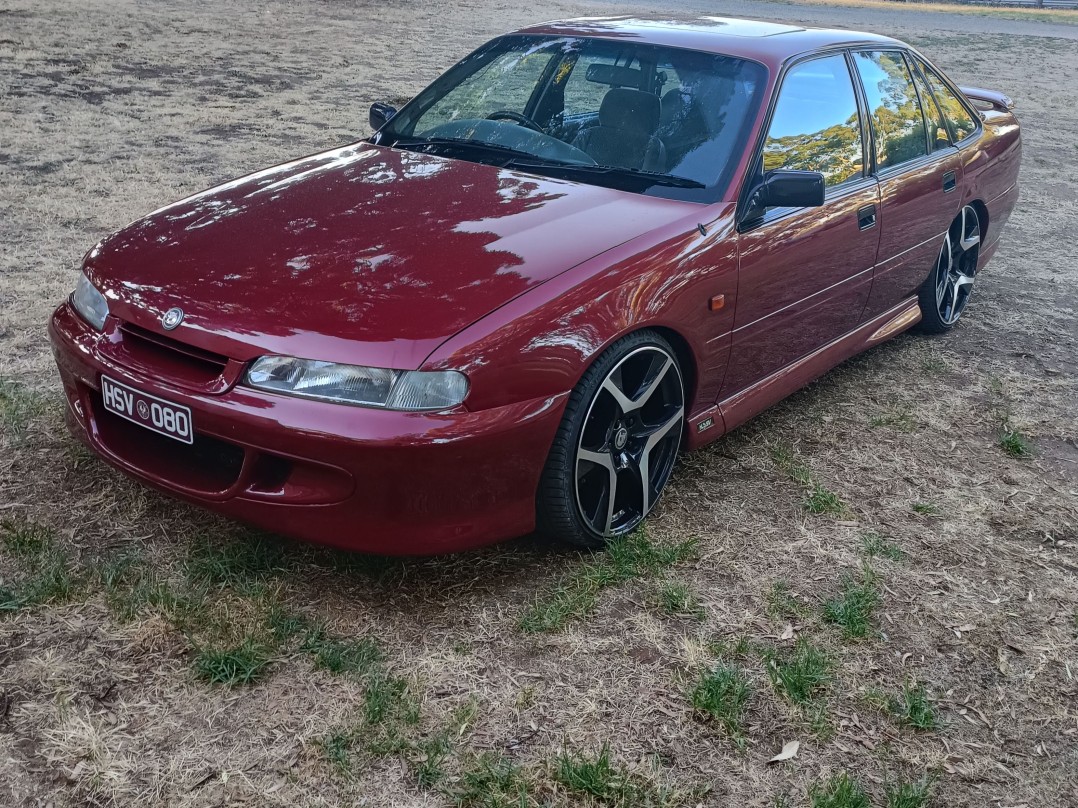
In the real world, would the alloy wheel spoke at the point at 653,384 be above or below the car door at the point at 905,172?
below

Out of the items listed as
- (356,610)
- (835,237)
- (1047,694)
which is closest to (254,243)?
(356,610)

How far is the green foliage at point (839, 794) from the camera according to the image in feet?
7.69

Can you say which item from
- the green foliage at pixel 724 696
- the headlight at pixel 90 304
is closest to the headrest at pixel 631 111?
the headlight at pixel 90 304

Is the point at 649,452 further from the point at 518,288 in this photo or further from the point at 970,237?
the point at 970,237

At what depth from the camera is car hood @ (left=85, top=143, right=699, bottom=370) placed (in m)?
2.68

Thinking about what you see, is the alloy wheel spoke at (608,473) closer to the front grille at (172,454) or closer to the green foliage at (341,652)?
the green foliage at (341,652)

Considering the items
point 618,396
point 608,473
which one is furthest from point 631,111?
point 608,473

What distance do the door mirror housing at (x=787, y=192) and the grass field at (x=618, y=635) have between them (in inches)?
38.6

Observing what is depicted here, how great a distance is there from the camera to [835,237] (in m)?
3.94

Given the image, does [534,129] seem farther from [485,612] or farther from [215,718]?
[215,718]

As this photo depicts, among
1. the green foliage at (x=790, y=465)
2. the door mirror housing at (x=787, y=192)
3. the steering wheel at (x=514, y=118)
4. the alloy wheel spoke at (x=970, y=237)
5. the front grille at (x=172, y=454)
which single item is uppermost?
the steering wheel at (x=514, y=118)

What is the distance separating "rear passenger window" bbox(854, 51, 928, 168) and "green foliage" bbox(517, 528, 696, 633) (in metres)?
2.02

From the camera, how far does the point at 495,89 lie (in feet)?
13.9

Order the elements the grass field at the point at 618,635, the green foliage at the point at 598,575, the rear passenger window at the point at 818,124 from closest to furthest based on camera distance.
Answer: the grass field at the point at 618,635
the green foliage at the point at 598,575
the rear passenger window at the point at 818,124
